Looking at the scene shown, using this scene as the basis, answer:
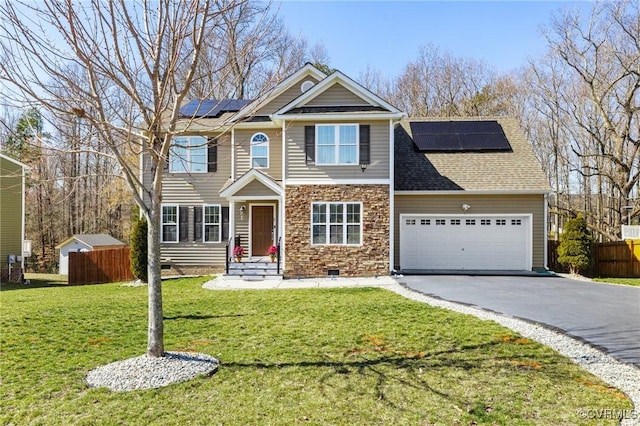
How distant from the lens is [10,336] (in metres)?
6.62

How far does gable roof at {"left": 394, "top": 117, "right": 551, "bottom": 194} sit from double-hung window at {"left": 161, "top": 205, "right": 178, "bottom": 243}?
29.1 feet

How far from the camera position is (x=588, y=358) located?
5441 millimetres

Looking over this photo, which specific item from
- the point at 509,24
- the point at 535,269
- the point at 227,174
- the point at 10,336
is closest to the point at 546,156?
the point at 535,269

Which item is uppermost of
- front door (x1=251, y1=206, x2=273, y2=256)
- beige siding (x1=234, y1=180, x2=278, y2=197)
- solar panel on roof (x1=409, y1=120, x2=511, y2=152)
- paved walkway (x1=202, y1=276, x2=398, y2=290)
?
solar panel on roof (x1=409, y1=120, x2=511, y2=152)

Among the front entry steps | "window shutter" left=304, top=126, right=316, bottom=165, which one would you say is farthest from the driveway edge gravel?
"window shutter" left=304, top=126, right=316, bottom=165

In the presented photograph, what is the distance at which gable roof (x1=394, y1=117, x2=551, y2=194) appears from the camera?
14852mm

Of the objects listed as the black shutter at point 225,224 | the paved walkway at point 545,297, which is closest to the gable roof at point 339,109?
the black shutter at point 225,224

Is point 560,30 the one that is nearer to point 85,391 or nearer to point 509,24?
point 509,24

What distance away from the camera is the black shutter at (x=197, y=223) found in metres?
16.1

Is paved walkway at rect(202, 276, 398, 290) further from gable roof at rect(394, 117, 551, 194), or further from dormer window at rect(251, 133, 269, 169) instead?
dormer window at rect(251, 133, 269, 169)

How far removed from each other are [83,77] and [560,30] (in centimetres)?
2378

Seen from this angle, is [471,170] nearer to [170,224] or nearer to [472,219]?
[472,219]

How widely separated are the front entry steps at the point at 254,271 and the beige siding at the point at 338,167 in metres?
3.24

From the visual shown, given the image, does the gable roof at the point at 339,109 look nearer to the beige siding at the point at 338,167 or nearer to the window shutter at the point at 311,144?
the beige siding at the point at 338,167
